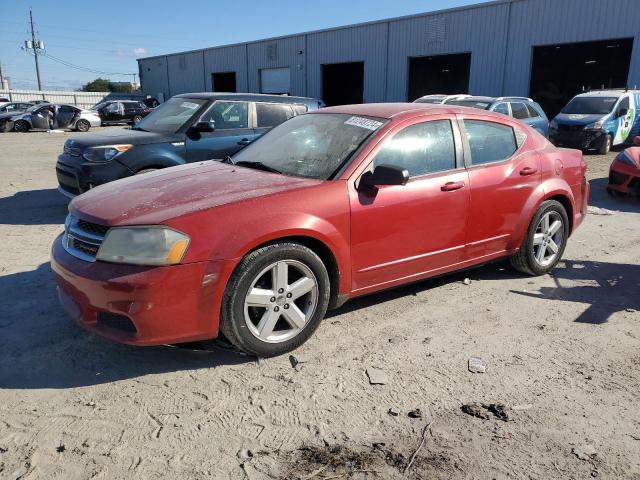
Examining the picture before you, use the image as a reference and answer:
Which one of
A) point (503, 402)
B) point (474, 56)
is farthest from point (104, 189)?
point (474, 56)

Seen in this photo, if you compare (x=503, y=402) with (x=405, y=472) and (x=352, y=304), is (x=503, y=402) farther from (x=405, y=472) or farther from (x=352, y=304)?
(x=352, y=304)

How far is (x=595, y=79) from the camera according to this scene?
3478 centimetres

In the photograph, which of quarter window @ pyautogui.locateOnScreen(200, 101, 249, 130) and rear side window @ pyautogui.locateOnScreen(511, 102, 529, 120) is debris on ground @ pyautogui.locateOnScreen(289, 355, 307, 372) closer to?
quarter window @ pyautogui.locateOnScreen(200, 101, 249, 130)

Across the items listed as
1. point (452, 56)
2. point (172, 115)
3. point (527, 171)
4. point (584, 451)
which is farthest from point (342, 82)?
point (584, 451)

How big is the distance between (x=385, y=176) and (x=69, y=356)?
2.41m

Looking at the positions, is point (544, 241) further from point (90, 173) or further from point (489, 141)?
point (90, 173)

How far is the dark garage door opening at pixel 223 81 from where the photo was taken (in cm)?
4359

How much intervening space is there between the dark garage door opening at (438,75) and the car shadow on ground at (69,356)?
29561mm

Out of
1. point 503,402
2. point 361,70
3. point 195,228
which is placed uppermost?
point 361,70

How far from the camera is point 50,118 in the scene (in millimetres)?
25391

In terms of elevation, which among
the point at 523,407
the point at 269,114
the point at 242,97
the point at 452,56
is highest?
the point at 452,56

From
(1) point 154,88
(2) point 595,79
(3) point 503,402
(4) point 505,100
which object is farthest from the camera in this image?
(1) point 154,88

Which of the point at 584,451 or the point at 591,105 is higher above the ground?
the point at 591,105

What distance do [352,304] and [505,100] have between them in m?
11.2
